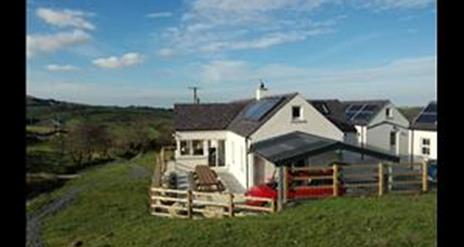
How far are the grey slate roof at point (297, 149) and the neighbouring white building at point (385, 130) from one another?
34.7 ft

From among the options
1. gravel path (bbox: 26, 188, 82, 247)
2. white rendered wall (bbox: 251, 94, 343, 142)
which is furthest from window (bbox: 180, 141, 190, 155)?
white rendered wall (bbox: 251, 94, 343, 142)

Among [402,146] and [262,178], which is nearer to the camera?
[262,178]

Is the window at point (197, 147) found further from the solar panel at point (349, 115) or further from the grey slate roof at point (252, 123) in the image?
the solar panel at point (349, 115)

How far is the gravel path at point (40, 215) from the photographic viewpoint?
16378 mm

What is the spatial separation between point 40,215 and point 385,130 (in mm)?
20175

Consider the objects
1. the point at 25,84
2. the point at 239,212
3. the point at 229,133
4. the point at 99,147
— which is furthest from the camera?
the point at 99,147

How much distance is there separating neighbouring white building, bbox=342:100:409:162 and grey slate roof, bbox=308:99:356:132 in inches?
54.5

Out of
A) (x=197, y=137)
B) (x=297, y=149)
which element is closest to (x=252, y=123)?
(x=297, y=149)

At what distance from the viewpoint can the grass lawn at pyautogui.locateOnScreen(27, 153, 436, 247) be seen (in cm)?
1146

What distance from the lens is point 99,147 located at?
48250 mm

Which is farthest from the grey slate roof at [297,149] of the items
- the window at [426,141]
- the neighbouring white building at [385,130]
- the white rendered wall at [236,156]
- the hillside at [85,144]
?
the hillside at [85,144]

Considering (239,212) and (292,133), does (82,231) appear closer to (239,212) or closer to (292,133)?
(239,212)
